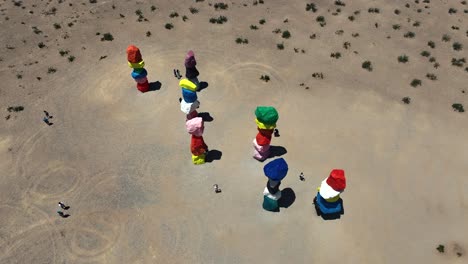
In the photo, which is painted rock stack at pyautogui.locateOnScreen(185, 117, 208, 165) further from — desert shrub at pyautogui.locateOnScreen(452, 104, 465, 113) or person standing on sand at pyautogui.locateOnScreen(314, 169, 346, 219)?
desert shrub at pyautogui.locateOnScreen(452, 104, 465, 113)

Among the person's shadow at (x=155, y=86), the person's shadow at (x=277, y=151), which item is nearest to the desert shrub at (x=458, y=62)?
the person's shadow at (x=277, y=151)

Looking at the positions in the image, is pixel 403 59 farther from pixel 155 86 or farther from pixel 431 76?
pixel 155 86

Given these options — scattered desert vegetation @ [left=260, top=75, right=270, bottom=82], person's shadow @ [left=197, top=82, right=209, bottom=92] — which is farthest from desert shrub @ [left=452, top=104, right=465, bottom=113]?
person's shadow @ [left=197, top=82, right=209, bottom=92]

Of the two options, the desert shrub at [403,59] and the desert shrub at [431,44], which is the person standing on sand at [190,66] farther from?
the desert shrub at [431,44]

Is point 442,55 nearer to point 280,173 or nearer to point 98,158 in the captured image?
point 280,173

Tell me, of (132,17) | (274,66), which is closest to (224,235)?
(274,66)

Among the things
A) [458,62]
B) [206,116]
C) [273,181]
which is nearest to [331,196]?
[273,181]
